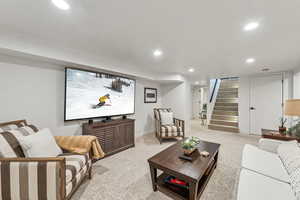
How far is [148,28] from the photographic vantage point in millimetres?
→ 1580

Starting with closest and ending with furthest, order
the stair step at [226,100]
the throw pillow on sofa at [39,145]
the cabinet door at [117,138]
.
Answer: the throw pillow on sofa at [39,145], the cabinet door at [117,138], the stair step at [226,100]

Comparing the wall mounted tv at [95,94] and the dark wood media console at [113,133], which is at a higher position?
the wall mounted tv at [95,94]

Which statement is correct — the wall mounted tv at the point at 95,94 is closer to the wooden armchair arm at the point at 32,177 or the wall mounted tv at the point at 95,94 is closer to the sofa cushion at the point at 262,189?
the wooden armchair arm at the point at 32,177

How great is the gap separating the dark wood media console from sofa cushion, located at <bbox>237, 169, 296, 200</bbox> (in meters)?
2.31

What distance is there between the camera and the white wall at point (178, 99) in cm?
443

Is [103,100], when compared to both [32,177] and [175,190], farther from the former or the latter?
[175,190]

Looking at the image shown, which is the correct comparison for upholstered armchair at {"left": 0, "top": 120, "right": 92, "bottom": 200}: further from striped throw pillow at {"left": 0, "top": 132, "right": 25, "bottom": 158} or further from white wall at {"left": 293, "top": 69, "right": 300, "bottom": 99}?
white wall at {"left": 293, "top": 69, "right": 300, "bottom": 99}

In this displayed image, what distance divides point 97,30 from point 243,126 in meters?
5.38

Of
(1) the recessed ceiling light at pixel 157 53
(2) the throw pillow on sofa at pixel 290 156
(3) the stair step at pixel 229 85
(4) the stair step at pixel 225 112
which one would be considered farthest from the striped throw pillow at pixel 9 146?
(3) the stair step at pixel 229 85

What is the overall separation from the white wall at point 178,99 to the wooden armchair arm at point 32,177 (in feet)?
12.7

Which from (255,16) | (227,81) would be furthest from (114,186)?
(227,81)

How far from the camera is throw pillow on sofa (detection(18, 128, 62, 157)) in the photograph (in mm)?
1333

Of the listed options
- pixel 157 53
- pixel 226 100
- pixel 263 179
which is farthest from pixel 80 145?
pixel 226 100

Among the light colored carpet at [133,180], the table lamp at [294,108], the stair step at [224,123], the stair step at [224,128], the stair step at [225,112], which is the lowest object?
the light colored carpet at [133,180]
